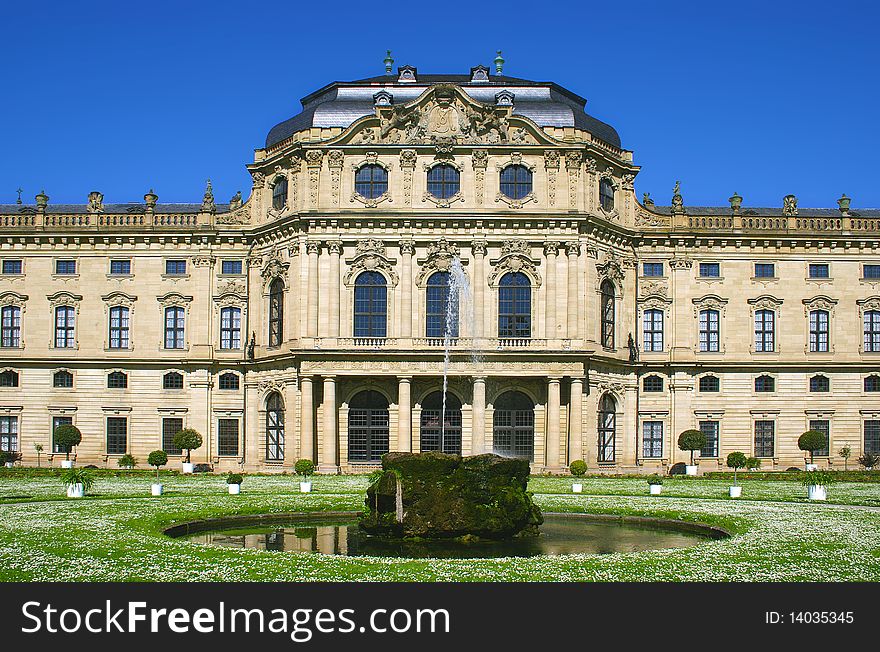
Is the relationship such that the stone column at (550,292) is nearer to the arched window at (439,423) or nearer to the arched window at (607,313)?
the arched window at (607,313)

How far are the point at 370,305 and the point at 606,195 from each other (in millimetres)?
14373

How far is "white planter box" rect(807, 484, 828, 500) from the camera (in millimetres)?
36469

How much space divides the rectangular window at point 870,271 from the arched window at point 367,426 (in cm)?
2800

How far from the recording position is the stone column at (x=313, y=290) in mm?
55531

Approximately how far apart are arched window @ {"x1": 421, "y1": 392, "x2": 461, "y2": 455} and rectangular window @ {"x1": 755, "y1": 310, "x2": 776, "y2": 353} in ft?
57.9

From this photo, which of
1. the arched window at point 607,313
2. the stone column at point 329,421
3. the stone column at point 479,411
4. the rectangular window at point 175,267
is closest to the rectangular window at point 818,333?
the arched window at point 607,313

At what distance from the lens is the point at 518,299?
5616 centimetres

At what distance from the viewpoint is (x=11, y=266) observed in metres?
61.4

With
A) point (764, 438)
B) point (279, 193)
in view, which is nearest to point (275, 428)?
point (279, 193)

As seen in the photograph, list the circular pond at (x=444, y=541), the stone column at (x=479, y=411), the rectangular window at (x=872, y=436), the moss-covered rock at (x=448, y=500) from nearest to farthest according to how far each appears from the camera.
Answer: the circular pond at (x=444, y=541)
the moss-covered rock at (x=448, y=500)
the stone column at (x=479, y=411)
the rectangular window at (x=872, y=436)

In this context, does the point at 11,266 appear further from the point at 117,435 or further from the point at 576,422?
the point at 576,422

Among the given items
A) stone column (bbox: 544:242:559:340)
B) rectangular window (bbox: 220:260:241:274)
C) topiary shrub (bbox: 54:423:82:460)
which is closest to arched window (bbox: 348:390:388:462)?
stone column (bbox: 544:242:559:340)

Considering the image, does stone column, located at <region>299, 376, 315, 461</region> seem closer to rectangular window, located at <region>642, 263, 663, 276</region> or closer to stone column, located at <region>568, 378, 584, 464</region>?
stone column, located at <region>568, 378, 584, 464</region>
